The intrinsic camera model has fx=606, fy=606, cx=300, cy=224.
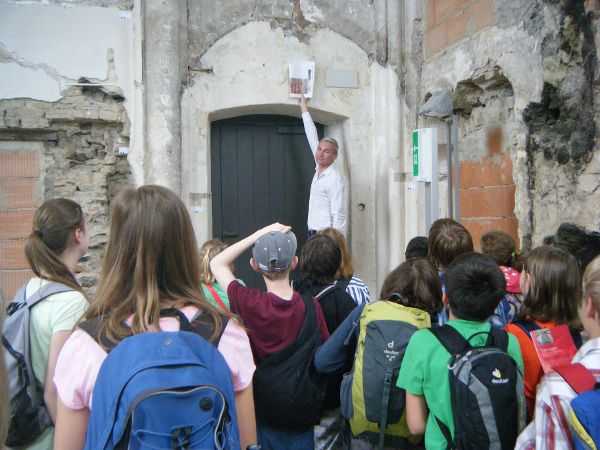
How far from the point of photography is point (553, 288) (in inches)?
93.3

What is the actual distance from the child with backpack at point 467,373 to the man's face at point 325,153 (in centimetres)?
326

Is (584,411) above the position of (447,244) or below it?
below

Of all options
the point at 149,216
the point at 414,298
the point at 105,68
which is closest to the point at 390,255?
the point at 105,68

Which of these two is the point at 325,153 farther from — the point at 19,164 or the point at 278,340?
the point at 278,340

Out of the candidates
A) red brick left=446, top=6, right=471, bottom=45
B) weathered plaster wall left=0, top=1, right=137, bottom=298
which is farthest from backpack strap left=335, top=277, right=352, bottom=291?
red brick left=446, top=6, right=471, bottom=45

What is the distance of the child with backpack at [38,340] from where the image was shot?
1941 millimetres

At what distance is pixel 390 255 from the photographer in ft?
19.4

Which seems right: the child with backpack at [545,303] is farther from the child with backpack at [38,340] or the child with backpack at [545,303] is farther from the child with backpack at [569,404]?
the child with backpack at [38,340]

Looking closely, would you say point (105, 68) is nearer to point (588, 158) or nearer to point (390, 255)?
point (390, 255)

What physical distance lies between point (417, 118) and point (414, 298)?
12.5 feet

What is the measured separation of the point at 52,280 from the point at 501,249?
2335 mm

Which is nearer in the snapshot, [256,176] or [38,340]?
[38,340]

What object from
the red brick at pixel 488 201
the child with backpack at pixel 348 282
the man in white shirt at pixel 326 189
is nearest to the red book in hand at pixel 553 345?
the child with backpack at pixel 348 282

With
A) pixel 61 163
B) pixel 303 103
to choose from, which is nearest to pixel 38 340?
pixel 61 163
